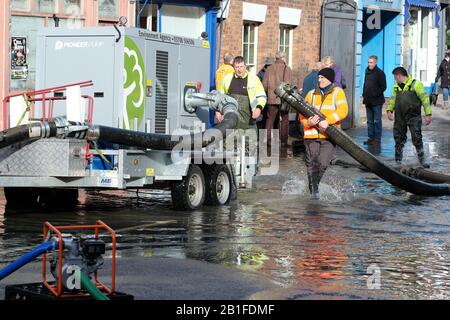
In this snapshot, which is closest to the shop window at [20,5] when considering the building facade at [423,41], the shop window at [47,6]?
the shop window at [47,6]

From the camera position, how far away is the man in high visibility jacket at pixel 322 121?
1609 centimetres

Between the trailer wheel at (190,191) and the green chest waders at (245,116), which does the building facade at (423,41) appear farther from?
the trailer wheel at (190,191)

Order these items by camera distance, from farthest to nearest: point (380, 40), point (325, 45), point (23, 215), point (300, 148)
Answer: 1. point (380, 40)
2. point (325, 45)
3. point (300, 148)
4. point (23, 215)

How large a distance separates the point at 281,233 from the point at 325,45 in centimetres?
1774

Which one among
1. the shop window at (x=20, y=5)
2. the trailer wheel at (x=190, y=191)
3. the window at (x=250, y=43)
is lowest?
the trailer wheel at (x=190, y=191)

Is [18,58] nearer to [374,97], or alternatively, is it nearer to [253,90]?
[253,90]

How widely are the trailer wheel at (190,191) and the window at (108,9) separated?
Answer: 8.09 m

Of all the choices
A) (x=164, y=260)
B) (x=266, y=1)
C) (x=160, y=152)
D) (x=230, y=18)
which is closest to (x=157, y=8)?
(x=230, y=18)

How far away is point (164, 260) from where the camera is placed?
34.8ft

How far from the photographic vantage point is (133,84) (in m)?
14.8

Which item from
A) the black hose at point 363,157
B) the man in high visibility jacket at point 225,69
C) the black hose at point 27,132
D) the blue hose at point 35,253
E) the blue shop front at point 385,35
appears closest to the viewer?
the blue hose at point 35,253

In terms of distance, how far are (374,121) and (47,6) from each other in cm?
791

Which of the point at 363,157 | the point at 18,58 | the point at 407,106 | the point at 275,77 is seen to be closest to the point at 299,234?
the point at 363,157

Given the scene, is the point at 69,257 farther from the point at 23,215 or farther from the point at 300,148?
the point at 300,148
